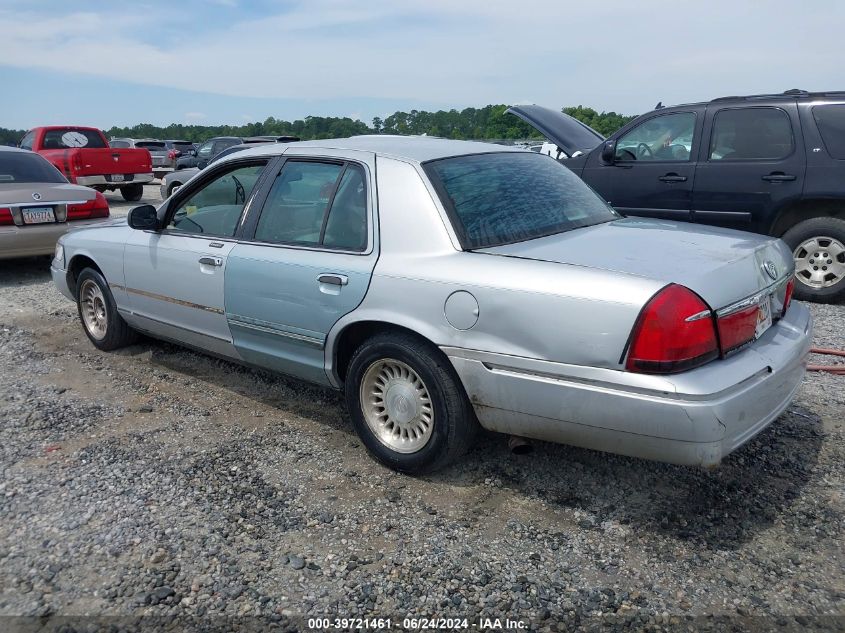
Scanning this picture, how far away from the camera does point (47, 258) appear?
31.1 feet

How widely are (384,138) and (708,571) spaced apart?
2764 mm

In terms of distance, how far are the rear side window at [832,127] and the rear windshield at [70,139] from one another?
14.2 m

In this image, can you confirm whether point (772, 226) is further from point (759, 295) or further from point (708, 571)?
point (708, 571)

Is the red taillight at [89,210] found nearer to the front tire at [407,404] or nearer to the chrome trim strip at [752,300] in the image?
the front tire at [407,404]

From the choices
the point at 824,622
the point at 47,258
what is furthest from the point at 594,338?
the point at 47,258

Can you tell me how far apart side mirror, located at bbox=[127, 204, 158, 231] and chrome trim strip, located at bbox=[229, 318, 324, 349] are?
3.38 ft

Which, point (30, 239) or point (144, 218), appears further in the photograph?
point (30, 239)

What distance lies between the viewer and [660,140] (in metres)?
7.37

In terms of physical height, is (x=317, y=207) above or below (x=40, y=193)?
above

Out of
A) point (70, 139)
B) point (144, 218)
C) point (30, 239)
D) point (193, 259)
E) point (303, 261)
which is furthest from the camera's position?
point (70, 139)

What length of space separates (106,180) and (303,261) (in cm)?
1308

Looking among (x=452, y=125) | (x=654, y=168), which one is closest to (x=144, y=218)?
(x=654, y=168)

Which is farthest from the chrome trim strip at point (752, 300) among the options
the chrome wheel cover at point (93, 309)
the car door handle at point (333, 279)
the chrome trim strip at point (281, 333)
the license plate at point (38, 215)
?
the license plate at point (38, 215)

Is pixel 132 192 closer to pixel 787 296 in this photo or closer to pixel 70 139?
pixel 70 139
